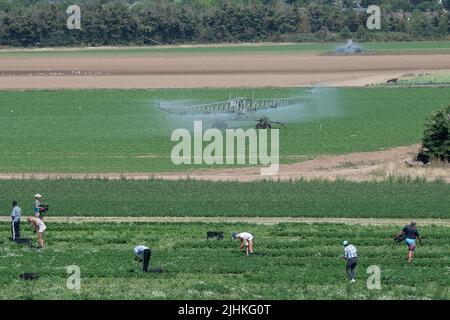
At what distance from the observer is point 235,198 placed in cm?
5434

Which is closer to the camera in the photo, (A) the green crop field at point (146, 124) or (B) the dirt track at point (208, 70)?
(A) the green crop field at point (146, 124)

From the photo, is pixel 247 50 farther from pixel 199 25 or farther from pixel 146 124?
pixel 146 124

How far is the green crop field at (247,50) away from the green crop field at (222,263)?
313 ft

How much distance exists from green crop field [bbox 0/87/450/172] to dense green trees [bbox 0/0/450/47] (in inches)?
2036

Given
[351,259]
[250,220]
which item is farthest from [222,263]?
[250,220]

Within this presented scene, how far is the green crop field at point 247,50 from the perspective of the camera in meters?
142

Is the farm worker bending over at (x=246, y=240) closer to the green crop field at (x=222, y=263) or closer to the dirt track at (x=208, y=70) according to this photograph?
the green crop field at (x=222, y=263)

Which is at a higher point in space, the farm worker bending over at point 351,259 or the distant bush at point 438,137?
the farm worker bending over at point 351,259

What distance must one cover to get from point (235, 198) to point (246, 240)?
39.3 ft

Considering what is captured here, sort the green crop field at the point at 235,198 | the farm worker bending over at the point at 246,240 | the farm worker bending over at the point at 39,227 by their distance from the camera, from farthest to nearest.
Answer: the green crop field at the point at 235,198, the farm worker bending over at the point at 39,227, the farm worker bending over at the point at 246,240

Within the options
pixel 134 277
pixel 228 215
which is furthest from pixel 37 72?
pixel 134 277

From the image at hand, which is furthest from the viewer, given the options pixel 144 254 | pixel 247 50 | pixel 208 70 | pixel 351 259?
pixel 247 50

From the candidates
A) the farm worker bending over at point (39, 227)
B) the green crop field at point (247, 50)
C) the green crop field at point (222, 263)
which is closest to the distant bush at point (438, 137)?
the green crop field at point (222, 263)
